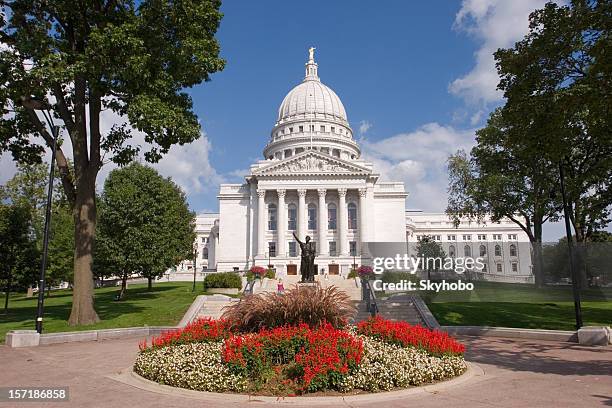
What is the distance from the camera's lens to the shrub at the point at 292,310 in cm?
1169

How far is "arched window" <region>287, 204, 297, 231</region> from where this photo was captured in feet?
240

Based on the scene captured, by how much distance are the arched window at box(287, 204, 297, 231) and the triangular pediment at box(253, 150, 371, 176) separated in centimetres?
596

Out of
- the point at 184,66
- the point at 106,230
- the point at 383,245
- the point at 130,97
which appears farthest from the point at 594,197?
the point at 106,230

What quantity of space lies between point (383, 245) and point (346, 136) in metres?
63.3

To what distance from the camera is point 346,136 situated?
9769 centimetres

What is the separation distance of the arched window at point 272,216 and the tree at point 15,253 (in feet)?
143

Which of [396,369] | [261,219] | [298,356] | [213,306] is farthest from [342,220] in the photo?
[298,356]

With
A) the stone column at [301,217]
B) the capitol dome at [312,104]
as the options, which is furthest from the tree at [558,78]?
the capitol dome at [312,104]

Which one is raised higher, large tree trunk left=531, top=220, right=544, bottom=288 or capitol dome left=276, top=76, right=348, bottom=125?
capitol dome left=276, top=76, right=348, bottom=125

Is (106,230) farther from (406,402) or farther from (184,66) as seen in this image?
(406,402)

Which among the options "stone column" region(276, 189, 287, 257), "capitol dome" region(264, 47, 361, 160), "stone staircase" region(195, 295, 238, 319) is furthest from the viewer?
"capitol dome" region(264, 47, 361, 160)

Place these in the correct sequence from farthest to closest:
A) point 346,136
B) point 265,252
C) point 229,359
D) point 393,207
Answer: point 346,136 < point 393,207 < point 265,252 < point 229,359

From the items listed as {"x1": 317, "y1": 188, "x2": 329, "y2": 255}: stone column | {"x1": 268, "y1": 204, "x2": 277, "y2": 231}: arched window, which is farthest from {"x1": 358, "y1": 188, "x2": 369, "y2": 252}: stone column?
{"x1": 268, "y1": 204, "x2": 277, "y2": 231}: arched window

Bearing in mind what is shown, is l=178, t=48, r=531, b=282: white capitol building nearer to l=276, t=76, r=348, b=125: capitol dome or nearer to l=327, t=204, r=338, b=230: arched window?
l=327, t=204, r=338, b=230: arched window
